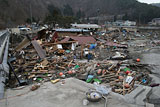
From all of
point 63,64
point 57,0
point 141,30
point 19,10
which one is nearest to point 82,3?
point 57,0

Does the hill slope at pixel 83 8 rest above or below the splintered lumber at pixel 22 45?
above

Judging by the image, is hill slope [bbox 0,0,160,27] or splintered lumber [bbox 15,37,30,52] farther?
hill slope [bbox 0,0,160,27]

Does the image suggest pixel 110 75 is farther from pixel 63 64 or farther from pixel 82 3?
pixel 82 3

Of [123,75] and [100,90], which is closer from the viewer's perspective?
[100,90]

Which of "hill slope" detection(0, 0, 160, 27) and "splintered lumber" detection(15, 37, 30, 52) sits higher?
"hill slope" detection(0, 0, 160, 27)

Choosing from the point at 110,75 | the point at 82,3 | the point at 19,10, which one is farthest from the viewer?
the point at 82,3

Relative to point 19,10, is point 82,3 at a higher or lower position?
higher

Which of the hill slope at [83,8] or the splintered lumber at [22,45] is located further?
the hill slope at [83,8]

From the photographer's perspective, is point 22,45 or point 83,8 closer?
point 22,45

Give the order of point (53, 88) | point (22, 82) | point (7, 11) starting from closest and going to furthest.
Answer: point (53, 88), point (22, 82), point (7, 11)

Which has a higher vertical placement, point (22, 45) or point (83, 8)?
point (83, 8)

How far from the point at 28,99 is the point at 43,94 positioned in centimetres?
60

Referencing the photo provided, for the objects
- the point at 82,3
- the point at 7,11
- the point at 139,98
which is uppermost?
the point at 82,3

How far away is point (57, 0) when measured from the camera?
123m
